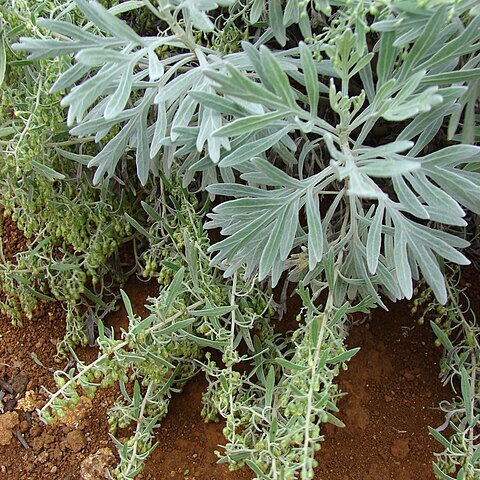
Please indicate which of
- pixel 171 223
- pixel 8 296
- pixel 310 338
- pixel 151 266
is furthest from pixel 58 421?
pixel 310 338

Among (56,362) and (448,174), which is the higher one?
(448,174)

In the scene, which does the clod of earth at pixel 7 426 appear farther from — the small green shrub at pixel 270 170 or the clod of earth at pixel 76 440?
the small green shrub at pixel 270 170

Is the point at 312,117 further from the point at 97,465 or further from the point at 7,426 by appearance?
the point at 7,426

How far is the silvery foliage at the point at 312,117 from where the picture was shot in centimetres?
117

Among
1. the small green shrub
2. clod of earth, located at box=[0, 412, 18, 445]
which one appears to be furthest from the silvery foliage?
clod of earth, located at box=[0, 412, 18, 445]

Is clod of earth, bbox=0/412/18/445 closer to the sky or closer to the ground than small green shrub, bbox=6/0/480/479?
closer to the ground

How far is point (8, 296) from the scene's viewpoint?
1.85 m

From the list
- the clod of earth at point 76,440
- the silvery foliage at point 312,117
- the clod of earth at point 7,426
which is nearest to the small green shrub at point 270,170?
the silvery foliage at point 312,117

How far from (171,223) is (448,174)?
746 millimetres

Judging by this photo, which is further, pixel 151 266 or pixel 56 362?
pixel 56 362

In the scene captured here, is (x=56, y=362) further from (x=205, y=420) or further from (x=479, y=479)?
(x=479, y=479)

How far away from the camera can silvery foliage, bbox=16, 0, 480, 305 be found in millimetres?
1167

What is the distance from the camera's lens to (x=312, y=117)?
1.25 m

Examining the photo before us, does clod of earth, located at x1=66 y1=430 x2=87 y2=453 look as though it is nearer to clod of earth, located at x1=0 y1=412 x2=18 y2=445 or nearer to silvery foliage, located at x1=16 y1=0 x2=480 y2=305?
clod of earth, located at x1=0 y1=412 x2=18 y2=445
